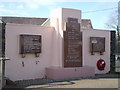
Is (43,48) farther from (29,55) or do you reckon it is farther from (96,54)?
(96,54)

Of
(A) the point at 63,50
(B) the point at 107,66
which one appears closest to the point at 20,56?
(A) the point at 63,50

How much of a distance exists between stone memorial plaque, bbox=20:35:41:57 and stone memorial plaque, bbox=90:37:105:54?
362cm

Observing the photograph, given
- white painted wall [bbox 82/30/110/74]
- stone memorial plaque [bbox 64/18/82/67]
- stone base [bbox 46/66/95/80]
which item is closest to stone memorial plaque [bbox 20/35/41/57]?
stone base [bbox 46/66/95/80]

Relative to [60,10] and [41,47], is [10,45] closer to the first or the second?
[41,47]

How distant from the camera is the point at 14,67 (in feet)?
32.0

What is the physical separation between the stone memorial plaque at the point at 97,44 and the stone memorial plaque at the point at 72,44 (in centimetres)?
152

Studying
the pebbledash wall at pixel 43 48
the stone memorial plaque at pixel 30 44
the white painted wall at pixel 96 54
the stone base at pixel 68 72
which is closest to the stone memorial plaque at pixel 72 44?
the pebbledash wall at pixel 43 48

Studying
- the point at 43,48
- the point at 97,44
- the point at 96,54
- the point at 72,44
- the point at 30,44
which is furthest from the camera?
the point at 96,54

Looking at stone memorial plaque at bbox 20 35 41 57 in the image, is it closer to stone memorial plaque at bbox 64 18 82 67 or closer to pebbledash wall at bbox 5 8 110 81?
pebbledash wall at bbox 5 8 110 81

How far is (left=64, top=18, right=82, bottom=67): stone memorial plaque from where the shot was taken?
10735mm

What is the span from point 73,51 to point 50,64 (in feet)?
4.69

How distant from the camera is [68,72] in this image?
1045 cm

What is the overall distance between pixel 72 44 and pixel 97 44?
2427 millimetres

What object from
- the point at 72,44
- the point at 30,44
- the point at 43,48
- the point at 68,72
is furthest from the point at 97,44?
the point at 30,44
